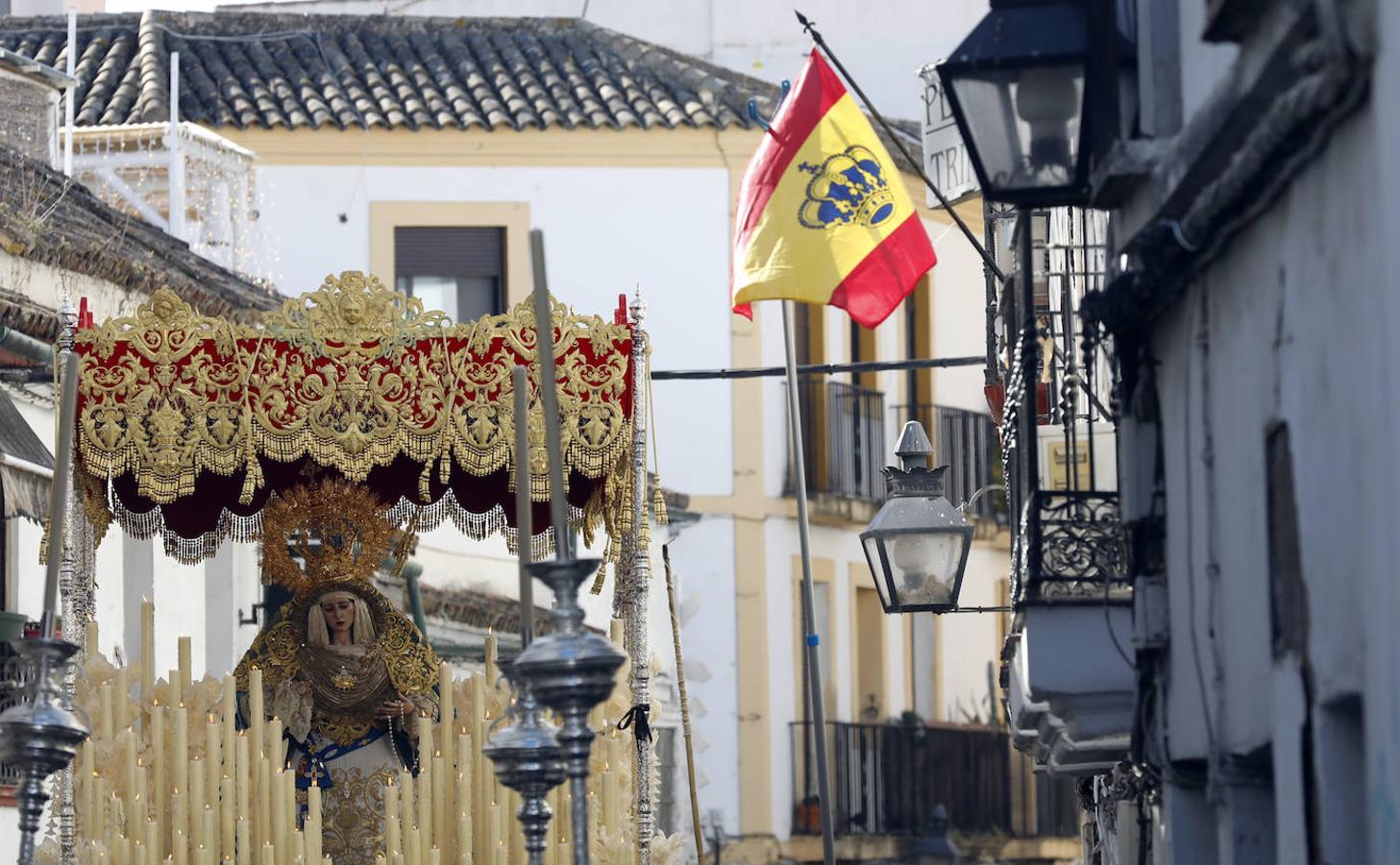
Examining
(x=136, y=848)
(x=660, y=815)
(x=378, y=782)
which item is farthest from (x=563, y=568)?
(x=660, y=815)

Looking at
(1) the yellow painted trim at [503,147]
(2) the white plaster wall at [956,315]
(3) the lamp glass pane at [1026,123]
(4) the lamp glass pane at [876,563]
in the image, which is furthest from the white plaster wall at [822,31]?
(3) the lamp glass pane at [1026,123]

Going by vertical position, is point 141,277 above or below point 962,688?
above

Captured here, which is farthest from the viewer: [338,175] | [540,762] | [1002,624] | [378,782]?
[1002,624]

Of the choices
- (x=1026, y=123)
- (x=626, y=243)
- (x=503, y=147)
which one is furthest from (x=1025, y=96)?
(x=626, y=243)

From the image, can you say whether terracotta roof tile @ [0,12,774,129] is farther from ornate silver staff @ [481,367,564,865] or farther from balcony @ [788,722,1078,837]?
ornate silver staff @ [481,367,564,865]

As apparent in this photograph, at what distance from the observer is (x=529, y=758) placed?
689 cm

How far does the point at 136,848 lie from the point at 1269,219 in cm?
499

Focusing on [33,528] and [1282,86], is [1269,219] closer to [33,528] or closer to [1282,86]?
[1282,86]

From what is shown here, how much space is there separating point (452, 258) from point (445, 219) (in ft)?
0.99

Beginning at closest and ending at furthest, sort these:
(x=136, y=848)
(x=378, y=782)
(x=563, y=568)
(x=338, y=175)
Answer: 1. (x=563, y=568)
2. (x=136, y=848)
3. (x=378, y=782)
4. (x=338, y=175)

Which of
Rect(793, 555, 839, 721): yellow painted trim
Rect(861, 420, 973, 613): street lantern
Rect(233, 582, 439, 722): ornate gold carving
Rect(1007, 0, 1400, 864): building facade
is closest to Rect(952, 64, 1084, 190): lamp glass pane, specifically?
Rect(1007, 0, 1400, 864): building facade

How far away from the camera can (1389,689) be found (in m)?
5.33

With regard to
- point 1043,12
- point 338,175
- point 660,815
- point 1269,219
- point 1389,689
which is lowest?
point 660,815

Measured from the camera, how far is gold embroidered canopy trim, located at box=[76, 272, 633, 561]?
10391 mm
